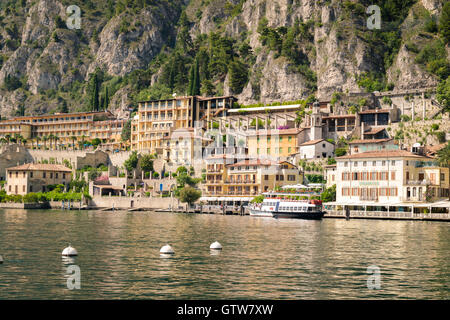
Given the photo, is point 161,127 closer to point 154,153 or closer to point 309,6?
point 154,153

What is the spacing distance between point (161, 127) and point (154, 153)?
13920 mm

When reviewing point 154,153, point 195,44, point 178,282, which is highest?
point 195,44

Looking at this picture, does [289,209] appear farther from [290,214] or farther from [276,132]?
[276,132]

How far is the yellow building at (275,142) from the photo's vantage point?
111 metres

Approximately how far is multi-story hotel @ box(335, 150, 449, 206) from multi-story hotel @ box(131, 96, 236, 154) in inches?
1968

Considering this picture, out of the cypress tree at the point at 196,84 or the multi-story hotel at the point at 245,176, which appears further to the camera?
the cypress tree at the point at 196,84

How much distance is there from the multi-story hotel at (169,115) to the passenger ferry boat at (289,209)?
163ft

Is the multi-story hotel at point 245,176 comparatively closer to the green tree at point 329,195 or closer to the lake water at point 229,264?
the green tree at point 329,195

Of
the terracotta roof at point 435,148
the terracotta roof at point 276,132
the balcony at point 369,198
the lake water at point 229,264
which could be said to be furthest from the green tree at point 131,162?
the lake water at point 229,264

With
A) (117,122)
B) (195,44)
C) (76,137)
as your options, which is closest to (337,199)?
(117,122)

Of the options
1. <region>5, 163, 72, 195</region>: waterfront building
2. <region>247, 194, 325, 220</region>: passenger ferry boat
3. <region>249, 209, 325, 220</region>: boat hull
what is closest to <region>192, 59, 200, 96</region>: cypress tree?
<region>5, 163, 72, 195</region>: waterfront building

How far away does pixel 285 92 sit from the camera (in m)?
138

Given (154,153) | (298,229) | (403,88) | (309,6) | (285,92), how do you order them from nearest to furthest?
(298,229)
(403,88)
(154,153)
(285,92)
(309,6)

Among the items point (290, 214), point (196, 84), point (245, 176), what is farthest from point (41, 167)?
point (290, 214)
